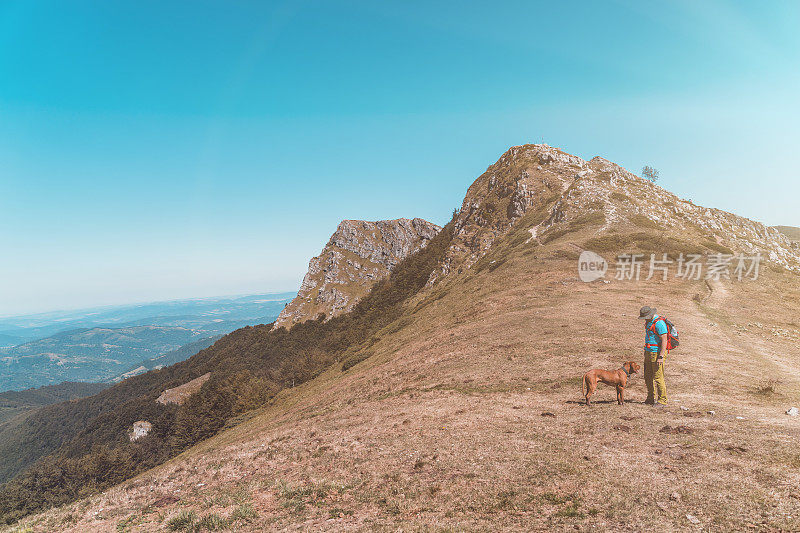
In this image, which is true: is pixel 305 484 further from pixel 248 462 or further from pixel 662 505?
pixel 662 505

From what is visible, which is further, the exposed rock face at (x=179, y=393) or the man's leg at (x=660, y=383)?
the exposed rock face at (x=179, y=393)

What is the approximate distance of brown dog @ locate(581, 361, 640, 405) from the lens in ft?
49.4

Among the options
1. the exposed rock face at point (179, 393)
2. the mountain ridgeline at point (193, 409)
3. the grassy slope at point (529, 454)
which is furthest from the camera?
the exposed rock face at point (179, 393)

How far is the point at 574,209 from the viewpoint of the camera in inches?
3105

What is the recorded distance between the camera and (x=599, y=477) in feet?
31.0

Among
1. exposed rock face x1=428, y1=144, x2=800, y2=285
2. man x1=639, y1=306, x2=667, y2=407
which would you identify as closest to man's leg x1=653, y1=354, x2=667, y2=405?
man x1=639, y1=306, x2=667, y2=407

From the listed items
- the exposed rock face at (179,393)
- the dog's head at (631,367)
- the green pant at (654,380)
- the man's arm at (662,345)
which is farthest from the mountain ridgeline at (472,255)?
the man's arm at (662,345)

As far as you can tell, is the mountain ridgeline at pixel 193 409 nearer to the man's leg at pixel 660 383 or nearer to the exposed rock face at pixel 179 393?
the exposed rock face at pixel 179 393

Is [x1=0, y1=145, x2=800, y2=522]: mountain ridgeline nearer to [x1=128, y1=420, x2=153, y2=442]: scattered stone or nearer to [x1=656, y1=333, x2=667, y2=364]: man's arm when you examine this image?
[x1=128, y1=420, x2=153, y2=442]: scattered stone

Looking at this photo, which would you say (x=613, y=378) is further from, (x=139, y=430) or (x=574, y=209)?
(x=139, y=430)

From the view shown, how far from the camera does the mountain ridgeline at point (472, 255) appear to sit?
63.0m

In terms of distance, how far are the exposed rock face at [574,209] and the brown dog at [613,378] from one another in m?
56.4

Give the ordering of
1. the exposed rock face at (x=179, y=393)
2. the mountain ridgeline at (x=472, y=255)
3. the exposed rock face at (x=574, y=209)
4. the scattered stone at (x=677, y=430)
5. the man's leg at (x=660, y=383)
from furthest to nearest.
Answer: the exposed rock face at (x=179, y=393), the exposed rock face at (x=574, y=209), the mountain ridgeline at (x=472, y=255), the man's leg at (x=660, y=383), the scattered stone at (x=677, y=430)

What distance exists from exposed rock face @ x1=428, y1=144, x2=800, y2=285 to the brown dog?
185 feet
